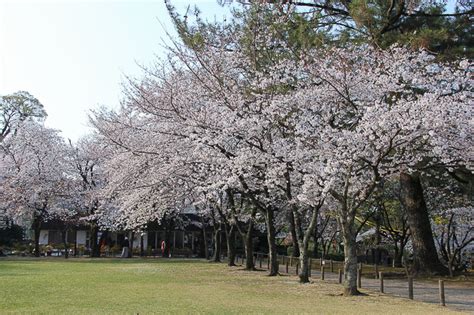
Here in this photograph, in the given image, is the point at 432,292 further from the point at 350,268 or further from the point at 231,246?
the point at 231,246

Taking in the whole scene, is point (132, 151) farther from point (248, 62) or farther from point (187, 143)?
point (248, 62)

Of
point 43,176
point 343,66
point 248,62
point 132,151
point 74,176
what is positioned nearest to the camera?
point 343,66

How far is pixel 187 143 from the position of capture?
1830cm

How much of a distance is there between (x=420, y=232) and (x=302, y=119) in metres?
9.02

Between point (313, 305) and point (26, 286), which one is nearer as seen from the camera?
point (313, 305)

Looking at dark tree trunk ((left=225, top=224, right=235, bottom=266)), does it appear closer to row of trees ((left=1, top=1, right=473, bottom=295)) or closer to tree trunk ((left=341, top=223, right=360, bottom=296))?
row of trees ((left=1, top=1, right=473, bottom=295))

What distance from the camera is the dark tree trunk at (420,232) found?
69.6ft

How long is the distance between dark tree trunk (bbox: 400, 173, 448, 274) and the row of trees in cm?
4

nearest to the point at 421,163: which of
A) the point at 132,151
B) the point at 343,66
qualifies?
the point at 343,66

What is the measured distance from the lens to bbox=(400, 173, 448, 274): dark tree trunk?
2122cm

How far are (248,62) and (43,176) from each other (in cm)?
2307

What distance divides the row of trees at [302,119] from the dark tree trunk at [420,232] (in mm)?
42

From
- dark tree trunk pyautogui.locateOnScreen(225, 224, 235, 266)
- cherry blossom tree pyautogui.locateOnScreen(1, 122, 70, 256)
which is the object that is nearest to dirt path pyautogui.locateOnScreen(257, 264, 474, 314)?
dark tree trunk pyautogui.locateOnScreen(225, 224, 235, 266)

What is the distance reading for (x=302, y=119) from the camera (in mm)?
15695
